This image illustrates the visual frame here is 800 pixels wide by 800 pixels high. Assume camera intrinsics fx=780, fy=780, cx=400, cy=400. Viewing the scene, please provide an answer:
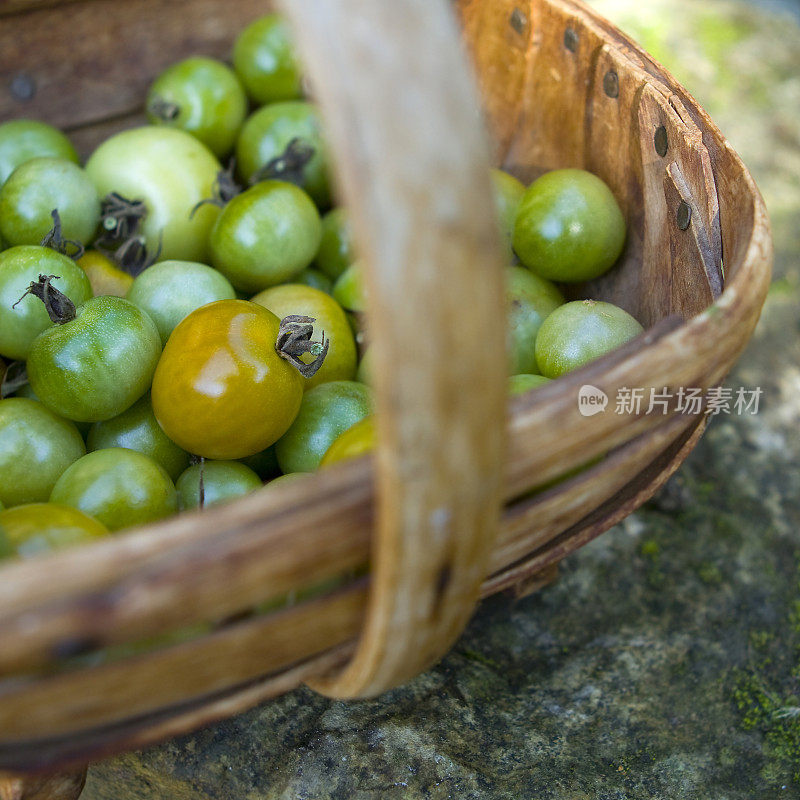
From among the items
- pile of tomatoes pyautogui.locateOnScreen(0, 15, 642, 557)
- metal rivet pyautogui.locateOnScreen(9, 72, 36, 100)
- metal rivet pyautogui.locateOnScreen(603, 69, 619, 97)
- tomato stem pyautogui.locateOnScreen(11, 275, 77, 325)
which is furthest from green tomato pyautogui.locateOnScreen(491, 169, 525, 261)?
metal rivet pyautogui.locateOnScreen(9, 72, 36, 100)

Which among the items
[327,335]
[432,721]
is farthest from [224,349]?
[432,721]

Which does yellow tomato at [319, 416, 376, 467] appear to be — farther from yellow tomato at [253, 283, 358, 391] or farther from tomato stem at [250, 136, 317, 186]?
tomato stem at [250, 136, 317, 186]

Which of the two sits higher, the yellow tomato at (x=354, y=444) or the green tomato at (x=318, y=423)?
the yellow tomato at (x=354, y=444)

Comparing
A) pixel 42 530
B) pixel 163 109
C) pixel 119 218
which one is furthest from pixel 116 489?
pixel 163 109

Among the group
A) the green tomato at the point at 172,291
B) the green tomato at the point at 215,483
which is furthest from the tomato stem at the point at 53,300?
the green tomato at the point at 215,483

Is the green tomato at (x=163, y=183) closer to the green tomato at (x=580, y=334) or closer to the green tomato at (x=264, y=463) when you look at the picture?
the green tomato at (x=264, y=463)

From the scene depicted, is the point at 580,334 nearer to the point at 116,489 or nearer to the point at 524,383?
the point at 524,383

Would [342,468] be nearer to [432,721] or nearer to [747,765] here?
[432,721]
